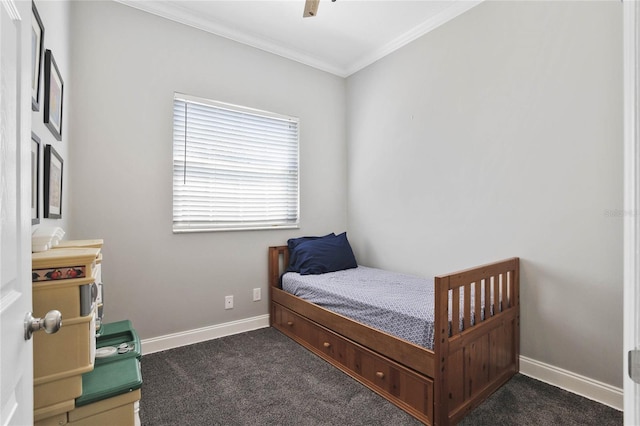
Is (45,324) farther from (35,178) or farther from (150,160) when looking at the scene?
(150,160)

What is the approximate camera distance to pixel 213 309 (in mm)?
2754

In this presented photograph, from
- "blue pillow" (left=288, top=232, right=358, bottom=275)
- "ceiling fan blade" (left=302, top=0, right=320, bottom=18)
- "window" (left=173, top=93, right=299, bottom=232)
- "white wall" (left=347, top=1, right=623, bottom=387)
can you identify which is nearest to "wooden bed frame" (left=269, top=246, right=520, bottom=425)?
"white wall" (left=347, top=1, right=623, bottom=387)

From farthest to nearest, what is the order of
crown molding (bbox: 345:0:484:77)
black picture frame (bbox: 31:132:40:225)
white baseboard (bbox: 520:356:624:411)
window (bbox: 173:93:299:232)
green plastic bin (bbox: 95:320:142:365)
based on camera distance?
window (bbox: 173:93:299:232) → crown molding (bbox: 345:0:484:77) → white baseboard (bbox: 520:356:624:411) → green plastic bin (bbox: 95:320:142:365) → black picture frame (bbox: 31:132:40:225)

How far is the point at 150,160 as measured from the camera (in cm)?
248

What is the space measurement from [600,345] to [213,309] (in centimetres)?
268

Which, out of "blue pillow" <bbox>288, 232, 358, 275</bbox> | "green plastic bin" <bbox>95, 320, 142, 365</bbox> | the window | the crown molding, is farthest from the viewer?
"blue pillow" <bbox>288, 232, 358, 275</bbox>

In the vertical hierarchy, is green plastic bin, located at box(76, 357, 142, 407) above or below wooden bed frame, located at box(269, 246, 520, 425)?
above

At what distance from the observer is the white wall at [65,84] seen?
1434 mm

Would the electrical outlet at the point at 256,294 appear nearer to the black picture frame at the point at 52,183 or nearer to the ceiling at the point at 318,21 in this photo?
the black picture frame at the point at 52,183

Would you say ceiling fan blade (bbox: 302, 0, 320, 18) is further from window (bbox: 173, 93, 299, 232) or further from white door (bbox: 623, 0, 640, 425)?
white door (bbox: 623, 0, 640, 425)

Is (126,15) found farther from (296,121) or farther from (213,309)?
(213,309)

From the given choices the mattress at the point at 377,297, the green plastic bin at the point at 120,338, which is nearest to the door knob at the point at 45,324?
the green plastic bin at the point at 120,338

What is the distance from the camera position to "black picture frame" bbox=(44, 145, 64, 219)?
150 cm

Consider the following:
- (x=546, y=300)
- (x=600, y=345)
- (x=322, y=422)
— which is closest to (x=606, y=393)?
(x=600, y=345)
